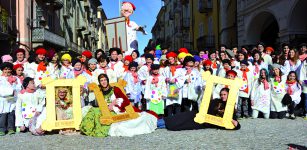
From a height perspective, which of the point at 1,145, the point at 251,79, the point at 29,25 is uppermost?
the point at 29,25

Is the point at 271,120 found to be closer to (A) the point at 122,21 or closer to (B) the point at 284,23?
(A) the point at 122,21

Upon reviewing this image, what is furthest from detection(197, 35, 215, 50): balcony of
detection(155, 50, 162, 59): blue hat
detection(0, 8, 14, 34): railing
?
detection(155, 50, 162, 59): blue hat

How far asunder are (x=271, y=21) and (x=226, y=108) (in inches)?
601

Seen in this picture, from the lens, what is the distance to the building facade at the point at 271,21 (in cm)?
1600

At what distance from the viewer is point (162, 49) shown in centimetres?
1287

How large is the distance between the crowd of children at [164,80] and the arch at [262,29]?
32.2 ft

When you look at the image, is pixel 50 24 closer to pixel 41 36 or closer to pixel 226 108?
pixel 41 36

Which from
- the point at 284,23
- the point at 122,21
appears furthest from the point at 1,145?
the point at 284,23

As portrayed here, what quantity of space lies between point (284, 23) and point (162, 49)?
6.83m

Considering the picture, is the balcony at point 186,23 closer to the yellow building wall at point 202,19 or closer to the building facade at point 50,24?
the yellow building wall at point 202,19

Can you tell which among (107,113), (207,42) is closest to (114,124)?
(107,113)

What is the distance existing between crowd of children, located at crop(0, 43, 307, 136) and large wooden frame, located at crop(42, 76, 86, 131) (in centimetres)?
56

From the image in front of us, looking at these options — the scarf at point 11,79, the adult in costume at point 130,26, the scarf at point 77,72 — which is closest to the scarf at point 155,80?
the scarf at point 77,72

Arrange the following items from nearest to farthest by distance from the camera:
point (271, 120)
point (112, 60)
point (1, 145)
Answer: point (1, 145), point (271, 120), point (112, 60)
